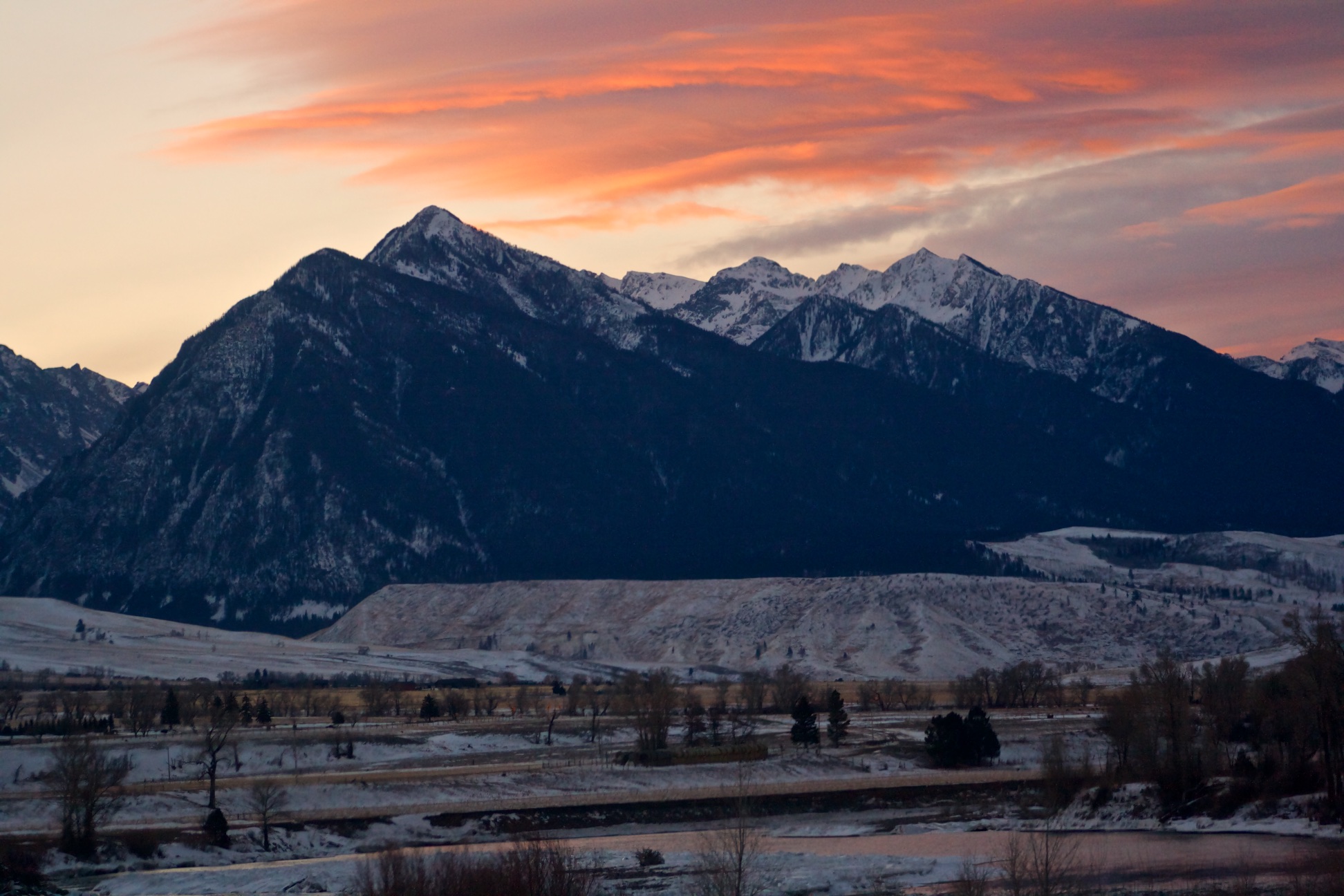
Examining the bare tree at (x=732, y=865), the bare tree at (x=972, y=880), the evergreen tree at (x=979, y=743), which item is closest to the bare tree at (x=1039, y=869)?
the bare tree at (x=972, y=880)

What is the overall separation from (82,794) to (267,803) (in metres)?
16.2

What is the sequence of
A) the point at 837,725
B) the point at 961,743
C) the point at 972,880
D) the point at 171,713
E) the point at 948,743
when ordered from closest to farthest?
1. the point at 972,880
2. the point at 948,743
3. the point at 961,743
4. the point at 837,725
5. the point at 171,713

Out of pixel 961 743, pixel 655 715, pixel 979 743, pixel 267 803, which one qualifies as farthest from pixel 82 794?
pixel 979 743

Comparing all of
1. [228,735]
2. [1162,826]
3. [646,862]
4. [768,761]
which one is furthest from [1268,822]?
[228,735]

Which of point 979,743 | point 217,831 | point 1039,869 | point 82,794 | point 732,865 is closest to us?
point 1039,869

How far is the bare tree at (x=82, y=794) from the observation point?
115 metres

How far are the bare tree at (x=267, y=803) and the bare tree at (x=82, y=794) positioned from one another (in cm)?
1027

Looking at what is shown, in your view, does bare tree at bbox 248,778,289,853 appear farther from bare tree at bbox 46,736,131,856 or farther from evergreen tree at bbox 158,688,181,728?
evergreen tree at bbox 158,688,181,728

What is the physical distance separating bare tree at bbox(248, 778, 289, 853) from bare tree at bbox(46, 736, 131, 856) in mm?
10273

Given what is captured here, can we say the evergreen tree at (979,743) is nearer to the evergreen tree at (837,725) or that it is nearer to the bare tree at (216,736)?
the evergreen tree at (837,725)

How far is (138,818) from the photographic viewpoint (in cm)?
13288

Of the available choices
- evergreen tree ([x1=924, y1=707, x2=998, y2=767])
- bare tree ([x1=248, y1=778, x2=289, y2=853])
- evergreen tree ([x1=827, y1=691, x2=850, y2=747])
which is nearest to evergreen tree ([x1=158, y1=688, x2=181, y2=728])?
bare tree ([x1=248, y1=778, x2=289, y2=853])

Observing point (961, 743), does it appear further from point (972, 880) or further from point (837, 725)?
point (972, 880)

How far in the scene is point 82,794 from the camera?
11625cm
